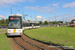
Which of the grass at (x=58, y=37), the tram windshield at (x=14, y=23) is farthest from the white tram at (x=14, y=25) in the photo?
the grass at (x=58, y=37)

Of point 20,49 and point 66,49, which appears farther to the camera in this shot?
point 20,49

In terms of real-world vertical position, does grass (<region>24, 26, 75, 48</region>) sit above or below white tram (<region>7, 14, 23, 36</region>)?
below

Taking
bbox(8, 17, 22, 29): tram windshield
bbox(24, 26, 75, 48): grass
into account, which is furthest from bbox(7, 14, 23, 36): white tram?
bbox(24, 26, 75, 48): grass

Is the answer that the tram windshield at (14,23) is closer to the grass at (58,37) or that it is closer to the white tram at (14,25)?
the white tram at (14,25)

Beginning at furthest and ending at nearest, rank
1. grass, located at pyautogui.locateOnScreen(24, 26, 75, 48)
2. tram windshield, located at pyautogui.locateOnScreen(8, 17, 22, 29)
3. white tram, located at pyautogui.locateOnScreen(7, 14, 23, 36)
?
tram windshield, located at pyautogui.locateOnScreen(8, 17, 22, 29), white tram, located at pyautogui.locateOnScreen(7, 14, 23, 36), grass, located at pyautogui.locateOnScreen(24, 26, 75, 48)

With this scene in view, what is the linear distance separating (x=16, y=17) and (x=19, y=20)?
2.29ft

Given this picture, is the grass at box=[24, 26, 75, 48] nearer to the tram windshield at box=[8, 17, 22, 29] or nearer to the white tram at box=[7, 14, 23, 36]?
the white tram at box=[7, 14, 23, 36]

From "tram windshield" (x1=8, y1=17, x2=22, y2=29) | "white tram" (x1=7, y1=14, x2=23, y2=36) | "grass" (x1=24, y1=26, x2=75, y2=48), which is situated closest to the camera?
"grass" (x1=24, y1=26, x2=75, y2=48)

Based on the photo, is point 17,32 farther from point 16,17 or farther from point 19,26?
point 16,17

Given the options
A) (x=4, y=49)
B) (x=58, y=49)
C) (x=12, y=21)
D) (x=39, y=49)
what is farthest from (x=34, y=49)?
(x=12, y=21)

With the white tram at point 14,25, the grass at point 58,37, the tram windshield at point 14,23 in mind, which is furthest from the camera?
the tram windshield at point 14,23

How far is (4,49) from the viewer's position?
7.17 metres

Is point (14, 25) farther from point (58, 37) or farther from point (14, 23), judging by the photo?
point (58, 37)

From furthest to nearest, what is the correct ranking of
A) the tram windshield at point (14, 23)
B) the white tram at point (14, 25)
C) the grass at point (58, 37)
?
the tram windshield at point (14, 23) → the white tram at point (14, 25) → the grass at point (58, 37)
